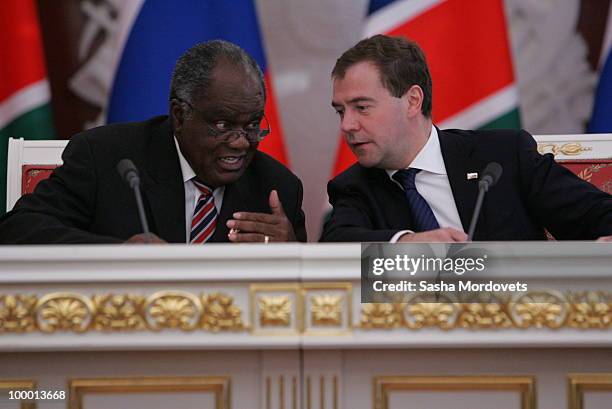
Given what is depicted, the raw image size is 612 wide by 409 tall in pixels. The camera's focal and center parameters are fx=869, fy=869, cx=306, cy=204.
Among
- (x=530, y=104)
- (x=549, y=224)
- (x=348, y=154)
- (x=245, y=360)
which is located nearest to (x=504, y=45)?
(x=530, y=104)

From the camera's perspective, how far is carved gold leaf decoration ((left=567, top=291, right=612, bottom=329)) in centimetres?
148

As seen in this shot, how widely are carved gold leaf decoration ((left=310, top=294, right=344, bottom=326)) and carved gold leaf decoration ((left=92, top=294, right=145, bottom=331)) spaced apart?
0.96 ft

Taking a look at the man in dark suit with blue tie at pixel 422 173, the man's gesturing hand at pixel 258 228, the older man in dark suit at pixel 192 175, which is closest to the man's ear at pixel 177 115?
the older man in dark suit at pixel 192 175

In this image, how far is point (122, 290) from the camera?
1.48 m

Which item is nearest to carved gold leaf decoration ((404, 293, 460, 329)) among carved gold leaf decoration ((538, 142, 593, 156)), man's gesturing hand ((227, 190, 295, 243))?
man's gesturing hand ((227, 190, 295, 243))

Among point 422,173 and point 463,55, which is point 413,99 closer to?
point 422,173

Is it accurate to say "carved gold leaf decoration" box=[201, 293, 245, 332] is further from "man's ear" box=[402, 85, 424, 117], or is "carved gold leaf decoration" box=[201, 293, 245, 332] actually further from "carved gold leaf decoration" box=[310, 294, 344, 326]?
"man's ear" box=[402, 85, 424, 117]

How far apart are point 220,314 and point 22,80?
6.81ft

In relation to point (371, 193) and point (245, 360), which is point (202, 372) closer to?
point (245, 360)

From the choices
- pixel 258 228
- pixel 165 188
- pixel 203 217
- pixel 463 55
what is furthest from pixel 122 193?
pixel 463 55

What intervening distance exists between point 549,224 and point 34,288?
1.46 meters

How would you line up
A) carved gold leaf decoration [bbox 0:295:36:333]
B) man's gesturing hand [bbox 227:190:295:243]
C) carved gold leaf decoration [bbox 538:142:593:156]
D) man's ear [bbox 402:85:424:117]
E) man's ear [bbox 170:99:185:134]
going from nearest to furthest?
1. carved gold leaf decoration [bbox 0:295:36:333]
2. man's gesturing hand [bbox 227:190:295:243]
3. man's ear [bbox 170:99:185:134]
4. man's ear [bbox 402:85:424:117]
5. carved gold leaf decoration [bbox 538:142:593:156]

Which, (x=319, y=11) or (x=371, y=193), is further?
(x=319, y=11)

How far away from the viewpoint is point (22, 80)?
3227 millimetres
